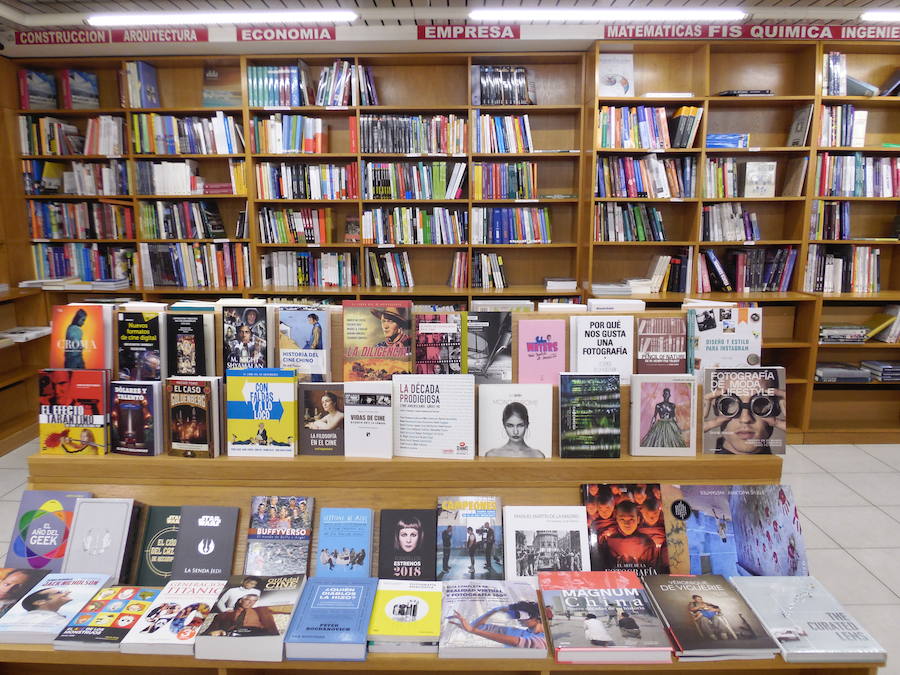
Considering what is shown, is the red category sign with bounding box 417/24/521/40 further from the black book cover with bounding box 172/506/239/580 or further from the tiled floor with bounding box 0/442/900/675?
the black book cover with bounding box 172/506/239/580

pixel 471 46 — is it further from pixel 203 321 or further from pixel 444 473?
pixel 444 473

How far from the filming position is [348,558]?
4.97 ft

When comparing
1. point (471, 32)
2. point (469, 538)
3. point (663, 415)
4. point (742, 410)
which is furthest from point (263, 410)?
point (471, 32)

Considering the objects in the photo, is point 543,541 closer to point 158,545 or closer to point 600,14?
point 158,545

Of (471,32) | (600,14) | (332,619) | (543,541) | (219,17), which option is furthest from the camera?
(471,32)

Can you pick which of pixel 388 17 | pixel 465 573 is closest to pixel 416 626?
pixel 465 573

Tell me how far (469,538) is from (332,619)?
1.31ft

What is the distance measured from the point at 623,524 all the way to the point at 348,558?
2.38ft

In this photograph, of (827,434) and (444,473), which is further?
(827,434)

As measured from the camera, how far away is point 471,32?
3924mm

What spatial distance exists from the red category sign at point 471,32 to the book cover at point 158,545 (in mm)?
3488

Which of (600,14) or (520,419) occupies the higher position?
(600,14)

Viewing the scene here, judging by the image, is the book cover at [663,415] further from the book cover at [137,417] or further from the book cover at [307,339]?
the book cover at [137,417]

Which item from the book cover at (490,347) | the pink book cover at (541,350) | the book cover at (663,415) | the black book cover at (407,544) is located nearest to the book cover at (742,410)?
the book cover at (663,415)
